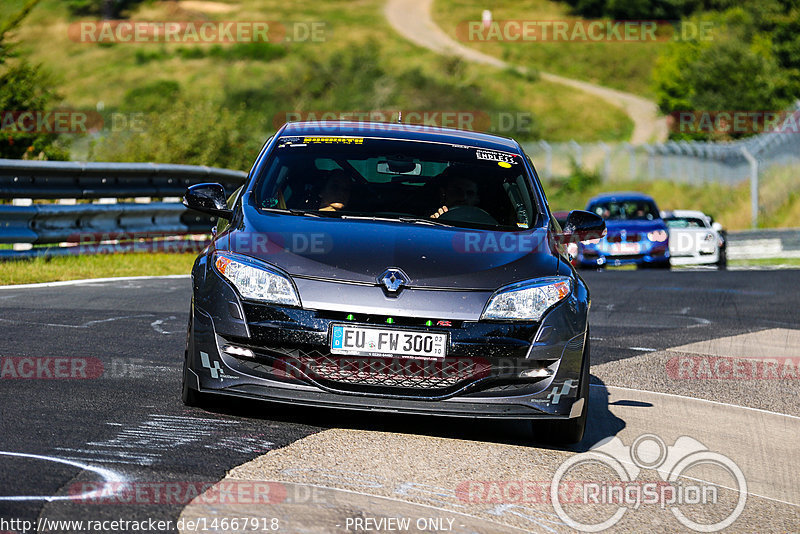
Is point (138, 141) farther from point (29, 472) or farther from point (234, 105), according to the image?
point (234, 105)

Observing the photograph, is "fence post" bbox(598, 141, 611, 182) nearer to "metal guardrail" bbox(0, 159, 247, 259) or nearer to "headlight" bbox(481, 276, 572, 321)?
"metal guardrail" bbox(0, 159, 247, 259)

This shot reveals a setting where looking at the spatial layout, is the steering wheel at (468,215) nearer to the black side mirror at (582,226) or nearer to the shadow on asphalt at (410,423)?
the black side mirror at (582,226)

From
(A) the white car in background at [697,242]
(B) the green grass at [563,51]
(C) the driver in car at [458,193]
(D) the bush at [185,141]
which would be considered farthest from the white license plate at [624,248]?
(B) the green grass at [563,51]

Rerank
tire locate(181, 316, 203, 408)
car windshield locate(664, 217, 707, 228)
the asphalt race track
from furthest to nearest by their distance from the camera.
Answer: car windshield locate(664, 217, 707, 228) → tire locate(181, 316, 203, 408) → the asphalt race track

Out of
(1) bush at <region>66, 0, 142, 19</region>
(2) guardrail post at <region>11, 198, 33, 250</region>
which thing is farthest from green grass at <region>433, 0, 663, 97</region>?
(2) guardrail post at <region>11, 198, 33, 250</region>

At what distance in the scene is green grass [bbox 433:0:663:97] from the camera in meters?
96.4

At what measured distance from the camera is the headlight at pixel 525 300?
19.5 feet

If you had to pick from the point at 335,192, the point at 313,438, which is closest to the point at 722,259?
the point at 335,192

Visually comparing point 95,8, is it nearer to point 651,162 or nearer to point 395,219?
point 651,162

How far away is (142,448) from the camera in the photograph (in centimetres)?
547

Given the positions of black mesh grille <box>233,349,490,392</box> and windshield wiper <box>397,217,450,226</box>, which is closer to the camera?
black mesh grille <box>233,349,490,392</box>

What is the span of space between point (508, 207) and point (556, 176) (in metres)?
43.9

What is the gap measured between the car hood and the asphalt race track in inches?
32.1

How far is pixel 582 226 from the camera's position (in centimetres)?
740
